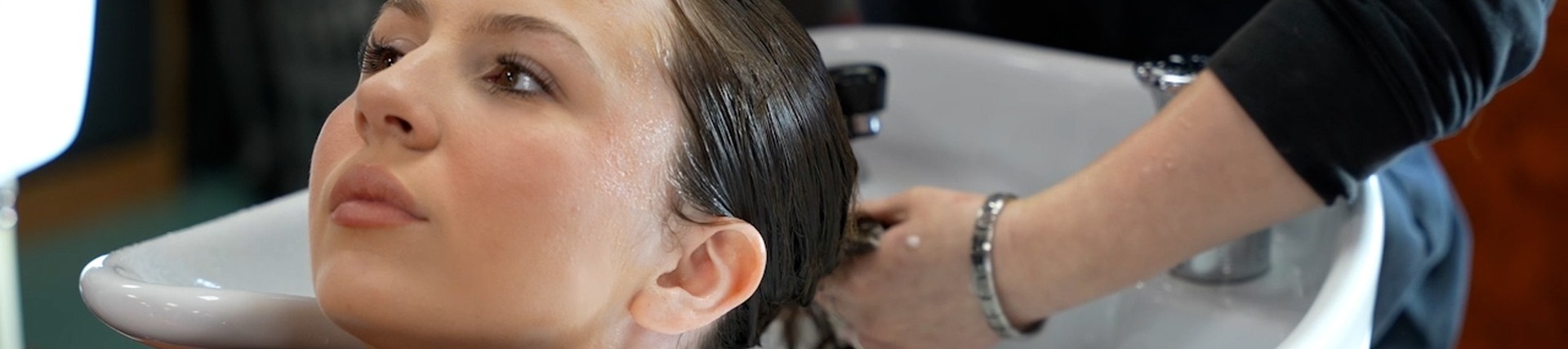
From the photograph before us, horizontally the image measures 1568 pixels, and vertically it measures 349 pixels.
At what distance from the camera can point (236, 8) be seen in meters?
1.74

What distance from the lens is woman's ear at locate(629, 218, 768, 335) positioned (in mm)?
552

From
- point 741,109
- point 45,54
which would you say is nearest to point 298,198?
point 45,54

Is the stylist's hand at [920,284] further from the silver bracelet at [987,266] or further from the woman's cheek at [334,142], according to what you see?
the woman's cheek at [334,142]

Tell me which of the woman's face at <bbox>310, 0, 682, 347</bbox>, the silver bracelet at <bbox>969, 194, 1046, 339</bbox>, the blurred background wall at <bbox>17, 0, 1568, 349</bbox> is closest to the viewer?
the woman's face at <bbox>310, 0, 682, 347</bbox>

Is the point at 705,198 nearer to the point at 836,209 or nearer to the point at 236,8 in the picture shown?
the point at 836,209

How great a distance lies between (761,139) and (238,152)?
58.0 inches

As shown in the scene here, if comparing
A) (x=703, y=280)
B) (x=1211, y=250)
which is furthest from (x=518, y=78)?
(x=1211, y=250)

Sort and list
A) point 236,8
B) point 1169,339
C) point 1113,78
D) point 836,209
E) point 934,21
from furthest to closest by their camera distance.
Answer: point 236,8, point 934,21, point 1113,78, point 1169,339, point 836,209

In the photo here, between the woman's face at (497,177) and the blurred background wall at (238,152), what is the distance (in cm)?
103

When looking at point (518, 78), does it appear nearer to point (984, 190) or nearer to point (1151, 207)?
point (1151, 207)

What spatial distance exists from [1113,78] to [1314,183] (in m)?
0.26

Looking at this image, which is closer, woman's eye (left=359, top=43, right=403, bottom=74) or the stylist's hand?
woman's eye (left=359, top=43, right=403, bottom=74)

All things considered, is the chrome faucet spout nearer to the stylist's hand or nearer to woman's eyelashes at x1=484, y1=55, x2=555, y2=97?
the stylist's hand

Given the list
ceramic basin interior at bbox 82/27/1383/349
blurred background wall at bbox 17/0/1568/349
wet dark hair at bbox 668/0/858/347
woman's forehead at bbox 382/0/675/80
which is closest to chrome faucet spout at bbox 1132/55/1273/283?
ceramic basin interior at bbox 82/27/1383/349
